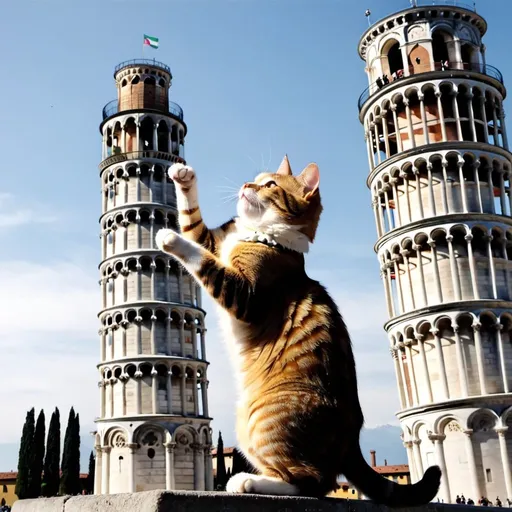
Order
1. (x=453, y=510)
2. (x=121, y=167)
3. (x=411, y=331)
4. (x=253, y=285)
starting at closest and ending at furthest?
(x=253, y=285) → (x=453, y=510) → (x=411, y=331) → (x=121, y=167)

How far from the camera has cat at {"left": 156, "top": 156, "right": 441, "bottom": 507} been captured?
4020mm

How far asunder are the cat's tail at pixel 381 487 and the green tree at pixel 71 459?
165 ft

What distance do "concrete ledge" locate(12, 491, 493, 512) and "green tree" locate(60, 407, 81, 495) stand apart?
5050 centimetres

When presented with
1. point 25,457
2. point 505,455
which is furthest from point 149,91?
point 505,455

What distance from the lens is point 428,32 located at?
34.9 metres

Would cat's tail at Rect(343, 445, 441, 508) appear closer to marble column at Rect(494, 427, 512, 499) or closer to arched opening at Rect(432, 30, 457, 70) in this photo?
marble column at Rect(494, 427, 512, 499)

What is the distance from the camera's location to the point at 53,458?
180ft

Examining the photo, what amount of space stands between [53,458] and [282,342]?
55.1 metres

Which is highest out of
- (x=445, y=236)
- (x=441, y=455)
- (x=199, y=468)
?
(x=445, y=236)

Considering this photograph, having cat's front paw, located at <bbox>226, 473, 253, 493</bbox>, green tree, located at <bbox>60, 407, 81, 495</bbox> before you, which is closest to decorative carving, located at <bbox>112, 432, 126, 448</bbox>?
green tree, located at <bbox>60, 407, 81, 495</bbox>

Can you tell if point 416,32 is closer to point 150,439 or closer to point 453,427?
point 453,427

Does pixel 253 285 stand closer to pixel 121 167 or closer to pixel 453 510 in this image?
pixel 453 510

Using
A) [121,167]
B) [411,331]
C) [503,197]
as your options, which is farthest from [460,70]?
[121,167]

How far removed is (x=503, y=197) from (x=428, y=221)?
4197 millimetres
